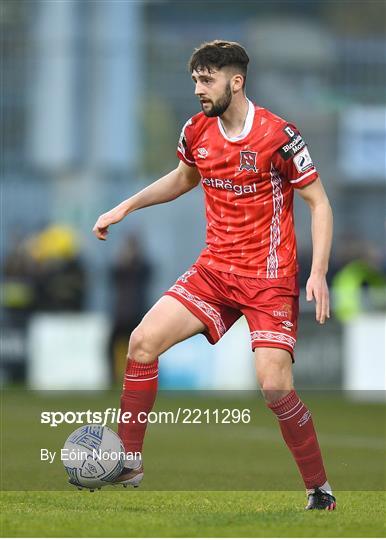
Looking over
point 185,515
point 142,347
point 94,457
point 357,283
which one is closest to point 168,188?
point 142,347

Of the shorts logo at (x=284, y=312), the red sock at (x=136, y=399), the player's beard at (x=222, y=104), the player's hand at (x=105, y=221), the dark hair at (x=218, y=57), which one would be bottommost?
the red sock at (x=136, y=399)

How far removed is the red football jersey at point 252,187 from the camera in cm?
750

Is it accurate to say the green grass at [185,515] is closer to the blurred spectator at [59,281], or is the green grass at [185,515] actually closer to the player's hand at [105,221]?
the player's hand at [105,221]

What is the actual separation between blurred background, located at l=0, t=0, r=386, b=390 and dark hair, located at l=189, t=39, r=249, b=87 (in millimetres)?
9496

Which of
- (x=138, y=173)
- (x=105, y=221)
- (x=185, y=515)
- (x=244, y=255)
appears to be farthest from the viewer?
(x=138, y=173)

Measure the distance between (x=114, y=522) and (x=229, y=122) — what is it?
83.6 inches

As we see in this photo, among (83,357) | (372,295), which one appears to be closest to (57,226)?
(83,357)

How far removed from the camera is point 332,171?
88.3 ft

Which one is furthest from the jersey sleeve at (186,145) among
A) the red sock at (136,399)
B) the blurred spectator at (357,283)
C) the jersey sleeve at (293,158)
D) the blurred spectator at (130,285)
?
the blurred spectator at (130,285)

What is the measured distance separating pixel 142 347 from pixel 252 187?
3.24 feet

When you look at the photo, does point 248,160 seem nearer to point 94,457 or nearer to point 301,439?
point 301,439

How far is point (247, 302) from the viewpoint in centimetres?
759

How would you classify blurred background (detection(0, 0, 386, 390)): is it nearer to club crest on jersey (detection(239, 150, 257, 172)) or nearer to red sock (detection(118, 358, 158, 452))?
red sock (detection(118, 358, 158, 452))

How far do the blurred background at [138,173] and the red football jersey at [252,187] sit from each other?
918 cm
